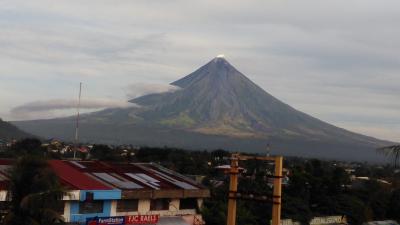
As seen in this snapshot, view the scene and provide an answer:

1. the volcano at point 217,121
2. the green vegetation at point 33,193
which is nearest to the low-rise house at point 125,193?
the green vegetation at point 33,193

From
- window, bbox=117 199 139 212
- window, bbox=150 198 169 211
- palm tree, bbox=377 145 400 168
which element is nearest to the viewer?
palm tree, bbox=377 145 400 168

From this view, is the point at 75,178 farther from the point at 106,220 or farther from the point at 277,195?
the point at 277,195

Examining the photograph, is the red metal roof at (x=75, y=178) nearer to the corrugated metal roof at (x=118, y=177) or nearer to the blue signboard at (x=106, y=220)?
the corrugated metal roof at (x=118, y=177)

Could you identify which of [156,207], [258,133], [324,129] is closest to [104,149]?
[156,207]

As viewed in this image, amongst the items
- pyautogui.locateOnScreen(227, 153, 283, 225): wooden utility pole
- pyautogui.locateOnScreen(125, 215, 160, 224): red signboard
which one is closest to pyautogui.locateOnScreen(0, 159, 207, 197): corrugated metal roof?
pyautogui.locateOnScreen(125, 215, 160, 224): red signboard

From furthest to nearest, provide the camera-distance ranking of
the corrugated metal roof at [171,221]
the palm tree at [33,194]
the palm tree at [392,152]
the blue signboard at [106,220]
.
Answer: the corrugated metal roof at [171,221] < the blue signboard at [106,220] < the palm tree at [33,194] < the palm tree at [392,152]

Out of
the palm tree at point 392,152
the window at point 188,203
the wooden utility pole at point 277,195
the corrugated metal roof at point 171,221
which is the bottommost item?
the corrugated metal roof at point 171,221

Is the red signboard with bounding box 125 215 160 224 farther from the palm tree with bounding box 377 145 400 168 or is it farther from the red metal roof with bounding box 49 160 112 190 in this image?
the palm tree with bounding box 377 145 400 168

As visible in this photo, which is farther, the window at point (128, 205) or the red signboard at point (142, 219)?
the window at point (128, 205)
